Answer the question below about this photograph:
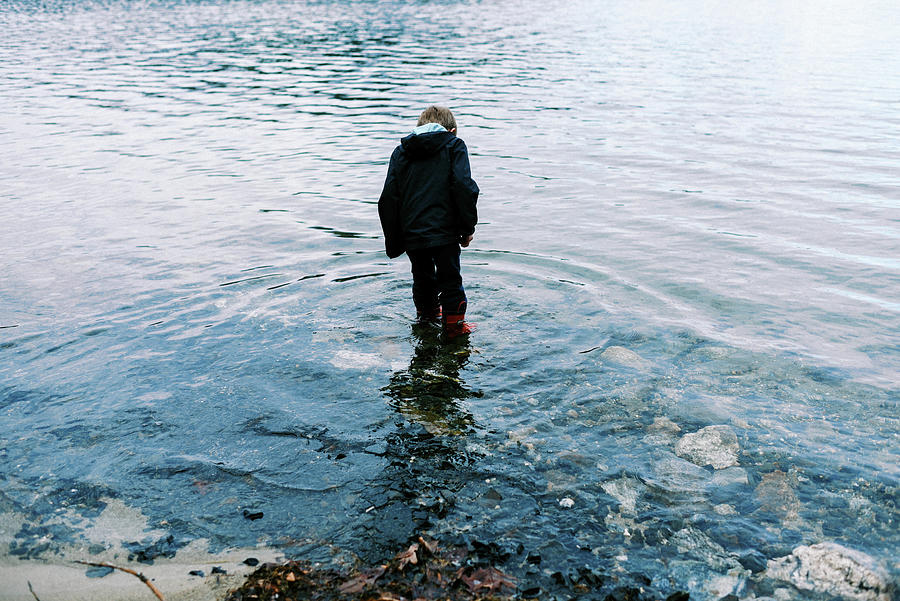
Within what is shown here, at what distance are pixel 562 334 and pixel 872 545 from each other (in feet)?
13.3

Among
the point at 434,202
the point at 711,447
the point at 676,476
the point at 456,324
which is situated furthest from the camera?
the point at 456,324

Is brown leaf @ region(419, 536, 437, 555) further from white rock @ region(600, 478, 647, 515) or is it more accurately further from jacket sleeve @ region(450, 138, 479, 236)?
jacket sleeve @ region(450, 138, 479, 236)

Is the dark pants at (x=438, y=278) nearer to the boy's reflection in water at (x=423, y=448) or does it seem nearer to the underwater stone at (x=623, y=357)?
the boy's reflection in water at (x=423, y=448)

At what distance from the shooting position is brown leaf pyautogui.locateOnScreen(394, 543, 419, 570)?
4652mm

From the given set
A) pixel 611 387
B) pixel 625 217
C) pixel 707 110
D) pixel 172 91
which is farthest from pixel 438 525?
pixel 172 91

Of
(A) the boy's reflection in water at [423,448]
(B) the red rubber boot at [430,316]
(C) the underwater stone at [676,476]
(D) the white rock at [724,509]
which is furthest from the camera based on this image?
(B) the red rubber boot at [430,316]

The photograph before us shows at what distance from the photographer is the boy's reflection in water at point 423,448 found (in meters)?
5.18

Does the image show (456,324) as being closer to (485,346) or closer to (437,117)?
(485,346)

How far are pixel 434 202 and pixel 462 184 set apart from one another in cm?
37

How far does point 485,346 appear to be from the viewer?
8.18 meters

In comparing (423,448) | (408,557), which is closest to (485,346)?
(423,448)

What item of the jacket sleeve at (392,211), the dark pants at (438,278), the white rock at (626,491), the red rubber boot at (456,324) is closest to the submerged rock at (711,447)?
the white rock at (626,491)

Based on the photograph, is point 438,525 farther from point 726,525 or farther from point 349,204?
point 349,204

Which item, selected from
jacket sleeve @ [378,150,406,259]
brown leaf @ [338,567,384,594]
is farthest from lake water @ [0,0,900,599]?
jacket sleeve @ [378,150,406,259]
